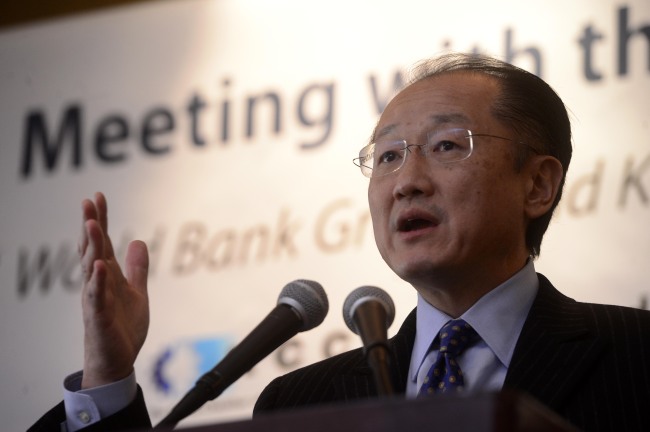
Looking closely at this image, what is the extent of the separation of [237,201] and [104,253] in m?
1.36

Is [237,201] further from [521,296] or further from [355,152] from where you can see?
[521,296]

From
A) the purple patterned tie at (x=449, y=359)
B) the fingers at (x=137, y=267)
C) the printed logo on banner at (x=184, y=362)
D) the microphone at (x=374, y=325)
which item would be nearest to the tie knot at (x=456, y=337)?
the purple patterned tie at (x=449, y=359)

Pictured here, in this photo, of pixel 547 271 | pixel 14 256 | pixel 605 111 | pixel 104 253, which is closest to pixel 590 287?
pixel 547 271

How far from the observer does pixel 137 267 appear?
2.13 m

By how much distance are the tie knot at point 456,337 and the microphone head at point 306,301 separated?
0.28m

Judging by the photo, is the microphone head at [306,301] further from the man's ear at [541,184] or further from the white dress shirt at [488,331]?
the man's ear at [541,184]

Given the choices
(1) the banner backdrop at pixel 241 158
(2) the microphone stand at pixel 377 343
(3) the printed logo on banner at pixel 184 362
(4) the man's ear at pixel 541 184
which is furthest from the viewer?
(3) the printed logo on banner at pixel 184 362

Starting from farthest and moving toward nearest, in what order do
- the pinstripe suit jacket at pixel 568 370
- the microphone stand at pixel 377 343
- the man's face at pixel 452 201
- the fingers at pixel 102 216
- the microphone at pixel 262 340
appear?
the man's face at pixel 452 201, the fingers at pixel 102 216, the pinstripe suit jacket at pixel 568 370, the microphone at pixel 262 340, the microphone stand at pixel 377 343

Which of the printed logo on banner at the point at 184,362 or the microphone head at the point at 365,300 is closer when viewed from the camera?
the microphone head at the point at 365,300

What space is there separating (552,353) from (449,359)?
19 centimetres

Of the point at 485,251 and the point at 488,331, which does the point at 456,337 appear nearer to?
the point at 488,331

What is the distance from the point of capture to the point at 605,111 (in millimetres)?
2984

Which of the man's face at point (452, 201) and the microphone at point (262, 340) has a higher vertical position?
the man's face at point (452, 201)

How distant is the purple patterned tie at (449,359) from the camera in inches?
80.2
